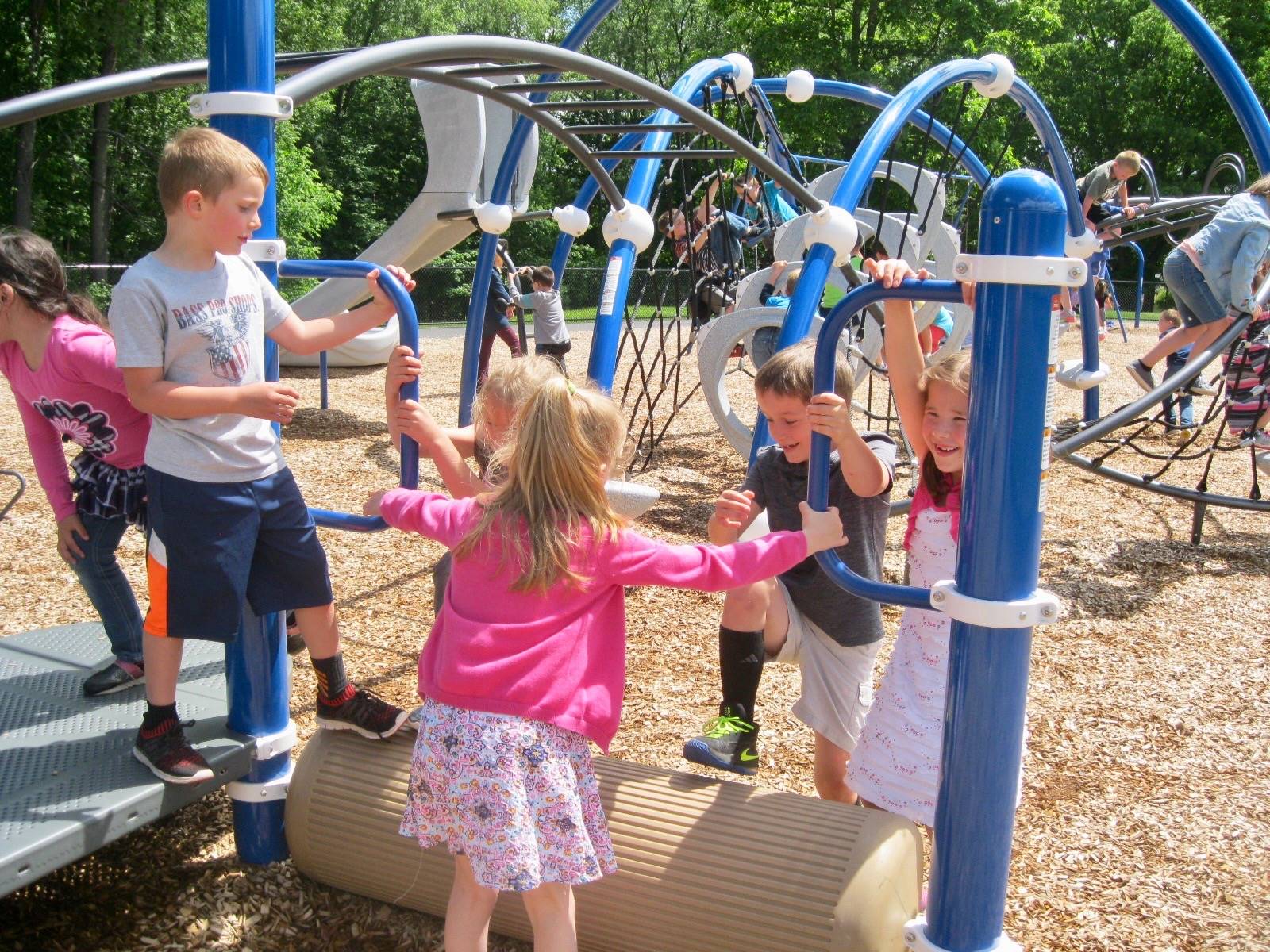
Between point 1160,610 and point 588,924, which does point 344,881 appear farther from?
point 1160,610

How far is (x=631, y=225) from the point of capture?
12.2 ft

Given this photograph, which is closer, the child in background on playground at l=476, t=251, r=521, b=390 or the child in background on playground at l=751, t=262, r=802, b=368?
the child in background on playground at l=751, t=262, r=802, b=368

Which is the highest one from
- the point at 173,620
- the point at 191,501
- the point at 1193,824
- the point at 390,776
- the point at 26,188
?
the point at 26,188

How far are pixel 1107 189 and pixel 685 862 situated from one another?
11106 millimetres

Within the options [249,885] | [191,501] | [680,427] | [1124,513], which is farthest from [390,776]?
[680,427]

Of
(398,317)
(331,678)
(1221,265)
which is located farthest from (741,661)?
(1221,265)

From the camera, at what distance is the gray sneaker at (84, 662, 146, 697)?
8.80 ft

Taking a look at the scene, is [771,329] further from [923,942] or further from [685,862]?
[923,942]

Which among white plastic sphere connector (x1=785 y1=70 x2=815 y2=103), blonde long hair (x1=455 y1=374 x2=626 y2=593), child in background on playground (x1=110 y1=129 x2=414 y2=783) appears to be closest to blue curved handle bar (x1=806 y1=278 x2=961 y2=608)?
blonde long hair (x1=455 y1=374 x2=626 y2=593)

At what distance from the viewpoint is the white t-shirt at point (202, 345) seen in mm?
2010

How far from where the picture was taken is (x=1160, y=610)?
4.57 m

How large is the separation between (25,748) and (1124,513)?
541 cm

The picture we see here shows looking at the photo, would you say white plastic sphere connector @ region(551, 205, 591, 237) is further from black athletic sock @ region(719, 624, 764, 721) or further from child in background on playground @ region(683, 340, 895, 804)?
black athletic sock @ region(719, 624, 764, 721)

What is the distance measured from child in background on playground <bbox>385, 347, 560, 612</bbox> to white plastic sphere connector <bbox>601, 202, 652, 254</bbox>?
1585 millimetres
